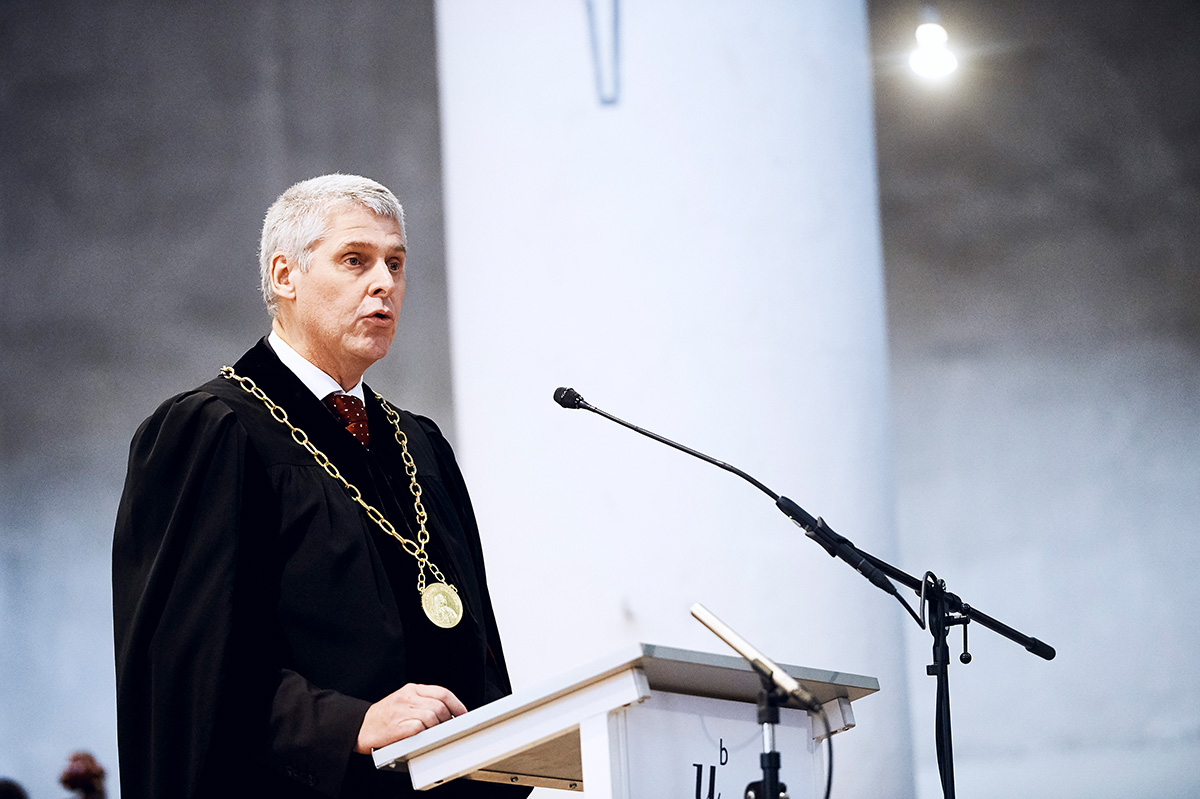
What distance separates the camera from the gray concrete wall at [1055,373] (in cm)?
451

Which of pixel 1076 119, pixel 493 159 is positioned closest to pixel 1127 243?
pixel 1076 119

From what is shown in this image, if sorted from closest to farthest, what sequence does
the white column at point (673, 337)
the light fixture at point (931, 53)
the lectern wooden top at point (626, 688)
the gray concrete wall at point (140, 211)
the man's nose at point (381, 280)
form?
1. the lectern wooden top at point (626, 688)
2. the man's nose at point (381, 280)
3. the white column at point (673, 337)
4. the gray concrete wall at point (140, 211)
5. the light fixture at point (931, 53)

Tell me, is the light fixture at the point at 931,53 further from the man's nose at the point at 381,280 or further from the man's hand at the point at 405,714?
the man's hand at the point at 405,714

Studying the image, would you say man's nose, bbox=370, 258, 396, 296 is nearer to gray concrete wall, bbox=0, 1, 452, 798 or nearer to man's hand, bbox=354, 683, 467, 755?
man's hand, bbox=354, 683, 467, 755

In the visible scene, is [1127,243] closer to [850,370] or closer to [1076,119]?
[1076,119]

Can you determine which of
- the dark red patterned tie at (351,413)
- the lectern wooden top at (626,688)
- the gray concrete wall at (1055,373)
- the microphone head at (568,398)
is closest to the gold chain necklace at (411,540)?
the dark red patterned tie at (351,413)

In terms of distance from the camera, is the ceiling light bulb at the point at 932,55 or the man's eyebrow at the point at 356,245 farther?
the ceiling light bulb at the point at 932,55

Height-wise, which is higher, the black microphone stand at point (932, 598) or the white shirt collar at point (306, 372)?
the white shirt collar at point (306, 372)

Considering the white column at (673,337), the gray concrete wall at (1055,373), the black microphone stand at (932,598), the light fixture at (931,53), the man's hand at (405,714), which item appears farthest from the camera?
the light fixture at (931,53)

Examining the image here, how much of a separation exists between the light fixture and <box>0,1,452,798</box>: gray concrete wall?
6.23 feet

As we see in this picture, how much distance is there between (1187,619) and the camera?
454 cm

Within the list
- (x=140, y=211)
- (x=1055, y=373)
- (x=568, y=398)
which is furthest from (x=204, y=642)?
(x=1055, y=373)

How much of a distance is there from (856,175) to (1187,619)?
2.04m

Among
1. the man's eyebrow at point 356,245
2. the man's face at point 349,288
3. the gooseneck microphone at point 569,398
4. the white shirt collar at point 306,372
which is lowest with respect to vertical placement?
the gooseneck microphone at point 569,398
